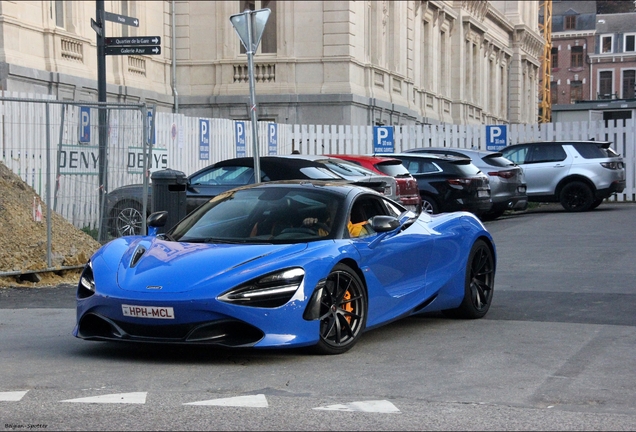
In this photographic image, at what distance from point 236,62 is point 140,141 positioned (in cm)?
2110

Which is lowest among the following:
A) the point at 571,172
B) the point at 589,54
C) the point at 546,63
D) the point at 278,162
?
the point at 571,172

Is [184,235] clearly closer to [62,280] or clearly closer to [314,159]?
[62,280]

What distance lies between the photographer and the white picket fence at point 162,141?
44.5 feet

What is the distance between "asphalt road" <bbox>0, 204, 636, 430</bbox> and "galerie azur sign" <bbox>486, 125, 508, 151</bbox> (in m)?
20.4

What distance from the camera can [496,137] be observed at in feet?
102

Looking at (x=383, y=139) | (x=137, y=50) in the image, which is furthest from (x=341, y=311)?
(x=383, y=139)

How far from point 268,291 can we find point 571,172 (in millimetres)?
19103

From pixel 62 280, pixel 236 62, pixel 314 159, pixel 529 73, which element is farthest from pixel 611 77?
pixel 62 280

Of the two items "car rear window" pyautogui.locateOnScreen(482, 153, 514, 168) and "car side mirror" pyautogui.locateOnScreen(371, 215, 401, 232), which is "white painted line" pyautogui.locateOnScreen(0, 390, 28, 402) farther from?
"car rear window" pyautogui.locateOnScreen(482, 153, 514, 168)

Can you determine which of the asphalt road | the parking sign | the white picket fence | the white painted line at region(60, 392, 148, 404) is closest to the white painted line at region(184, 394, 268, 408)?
the asphalt road

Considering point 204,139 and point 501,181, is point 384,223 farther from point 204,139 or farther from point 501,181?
point 204,139

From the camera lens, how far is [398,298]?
8.62 m

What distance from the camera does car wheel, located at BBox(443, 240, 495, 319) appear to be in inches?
380

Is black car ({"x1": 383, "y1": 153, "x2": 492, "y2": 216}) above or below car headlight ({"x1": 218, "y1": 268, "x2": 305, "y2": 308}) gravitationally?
above
